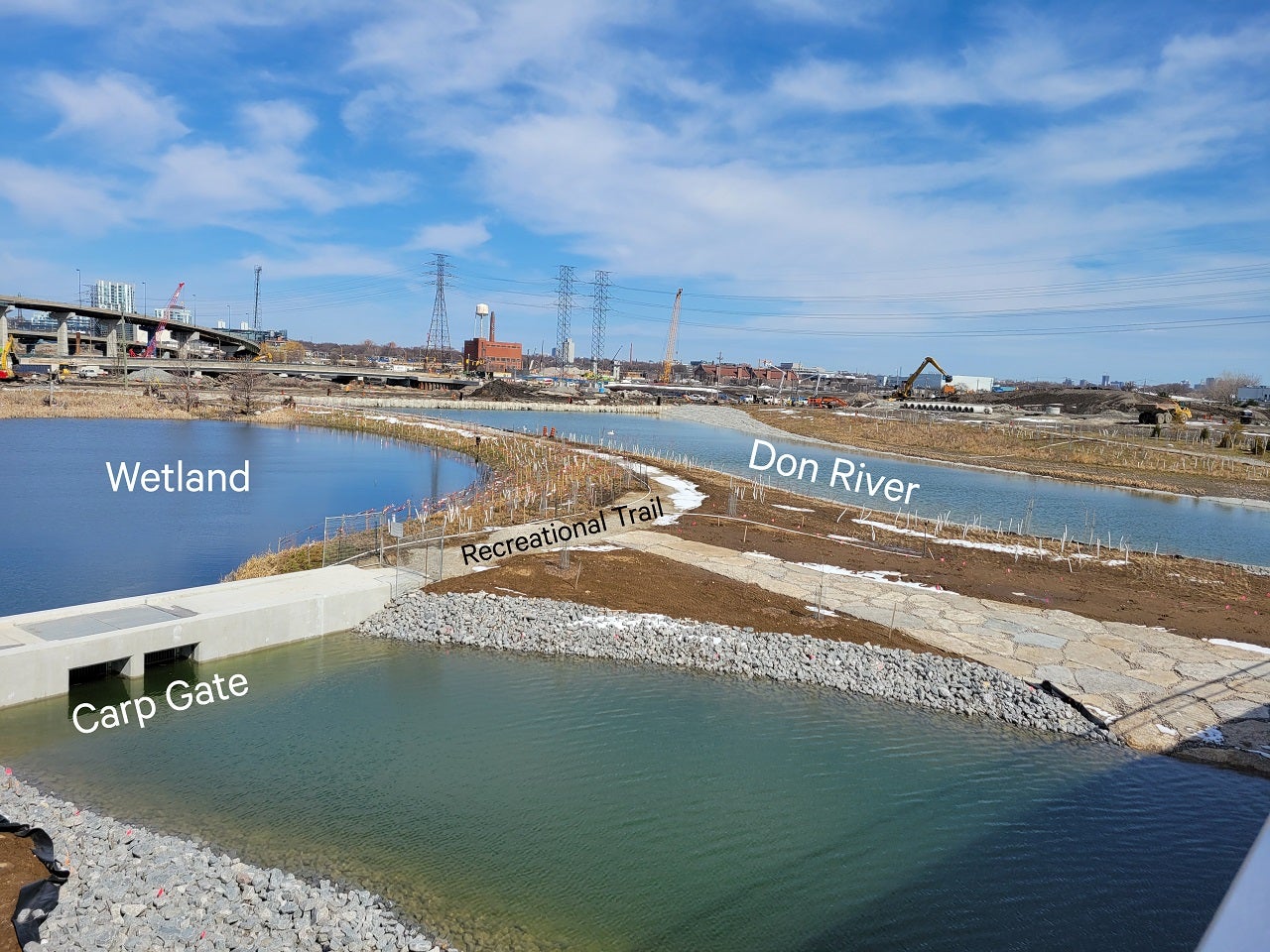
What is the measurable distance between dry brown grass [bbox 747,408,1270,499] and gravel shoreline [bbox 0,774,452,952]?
48484mm

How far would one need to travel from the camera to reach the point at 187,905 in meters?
7.20

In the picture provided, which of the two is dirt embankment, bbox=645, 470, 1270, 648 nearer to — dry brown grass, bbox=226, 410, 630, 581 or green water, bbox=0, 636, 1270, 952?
dry brown grass, bbox=226, 410, 630, 581

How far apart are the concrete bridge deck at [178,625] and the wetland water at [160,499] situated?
380 centimetres

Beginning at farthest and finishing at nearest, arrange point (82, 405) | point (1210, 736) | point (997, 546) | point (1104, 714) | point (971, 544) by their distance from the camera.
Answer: point (82, 405), point (971, 544), point (997, 546), point (1104, 714), point (1210, 736)

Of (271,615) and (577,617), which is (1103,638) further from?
(271,615)

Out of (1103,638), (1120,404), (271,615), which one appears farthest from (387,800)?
(1120,404)

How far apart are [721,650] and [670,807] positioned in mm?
5087

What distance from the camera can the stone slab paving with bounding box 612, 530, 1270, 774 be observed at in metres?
12.5

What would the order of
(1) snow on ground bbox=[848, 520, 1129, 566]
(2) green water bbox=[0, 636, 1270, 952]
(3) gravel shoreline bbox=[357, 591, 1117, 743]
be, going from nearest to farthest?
(2) green water bbox=[0, 636, 1270, 952] < (3) gravel shoreline bbox=[357, 591, 1117, 743] < (1) snow on ground bbox=[848, 520, 1129, 566]

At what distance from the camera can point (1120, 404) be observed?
94.8m

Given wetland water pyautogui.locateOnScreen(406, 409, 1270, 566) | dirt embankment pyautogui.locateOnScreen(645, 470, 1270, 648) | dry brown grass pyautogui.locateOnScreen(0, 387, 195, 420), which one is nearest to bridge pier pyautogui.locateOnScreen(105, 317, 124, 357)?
dry brown grass pyautogui.locateOnScreen(0, 387, 195, 420)

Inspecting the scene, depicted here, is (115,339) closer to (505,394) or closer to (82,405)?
(82,405)

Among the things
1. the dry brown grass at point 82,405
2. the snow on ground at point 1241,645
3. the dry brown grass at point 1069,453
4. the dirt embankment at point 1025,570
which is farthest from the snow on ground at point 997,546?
the dry brown grass at point 82,405

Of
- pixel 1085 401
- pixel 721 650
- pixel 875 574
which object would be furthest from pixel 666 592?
pixel 1085 401
